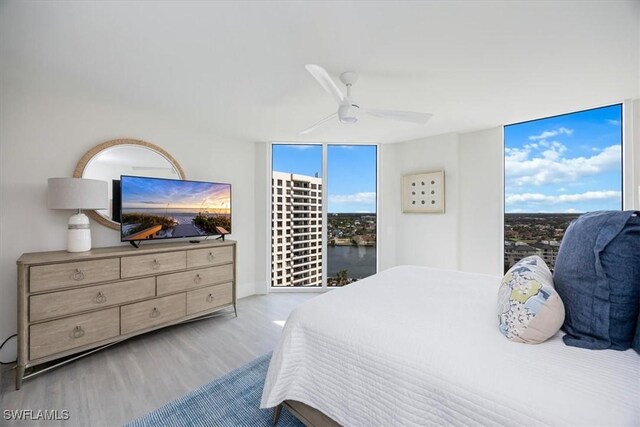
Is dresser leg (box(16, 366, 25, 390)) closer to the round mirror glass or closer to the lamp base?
the lamp base

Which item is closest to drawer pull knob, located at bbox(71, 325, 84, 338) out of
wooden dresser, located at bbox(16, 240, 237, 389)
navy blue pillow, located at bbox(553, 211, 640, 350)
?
wooden dresser, located at bbox(16, 240, 237, 389)

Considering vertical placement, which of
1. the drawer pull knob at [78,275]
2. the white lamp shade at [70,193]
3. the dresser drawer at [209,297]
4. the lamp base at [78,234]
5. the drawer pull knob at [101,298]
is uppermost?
the white lamp shade at [70,193]

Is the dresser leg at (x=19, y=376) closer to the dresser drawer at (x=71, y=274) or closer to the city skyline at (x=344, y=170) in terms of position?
the dresser drawer at (x=71, y=274)

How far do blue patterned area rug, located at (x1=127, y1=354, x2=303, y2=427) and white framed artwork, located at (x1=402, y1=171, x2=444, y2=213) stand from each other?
3.13 m

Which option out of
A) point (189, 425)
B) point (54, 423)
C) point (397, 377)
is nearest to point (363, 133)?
point (397, 377)

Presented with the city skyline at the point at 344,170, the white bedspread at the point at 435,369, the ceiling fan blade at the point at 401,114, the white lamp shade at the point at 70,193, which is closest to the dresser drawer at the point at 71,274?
the white lamp shade at the point at 70,193

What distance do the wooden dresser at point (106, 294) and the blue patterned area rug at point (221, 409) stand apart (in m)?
1.00

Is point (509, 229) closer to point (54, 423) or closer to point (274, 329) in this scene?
point (274, 329)

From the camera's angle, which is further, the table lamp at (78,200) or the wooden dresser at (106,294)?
the table lamp at (78,200)

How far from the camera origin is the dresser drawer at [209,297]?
291 cm

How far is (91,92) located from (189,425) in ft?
9.34

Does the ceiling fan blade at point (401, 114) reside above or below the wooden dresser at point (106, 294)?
above

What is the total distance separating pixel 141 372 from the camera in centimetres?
215

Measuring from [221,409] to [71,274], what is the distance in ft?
5.23
